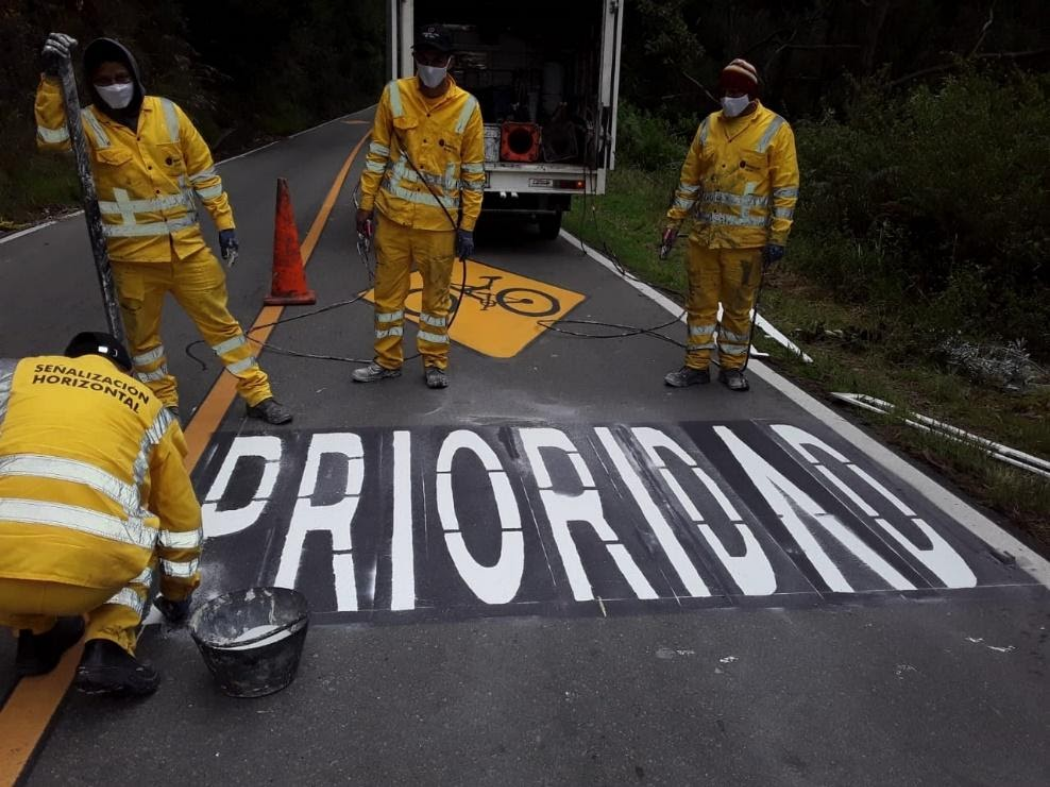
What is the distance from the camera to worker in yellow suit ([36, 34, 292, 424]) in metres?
4.42

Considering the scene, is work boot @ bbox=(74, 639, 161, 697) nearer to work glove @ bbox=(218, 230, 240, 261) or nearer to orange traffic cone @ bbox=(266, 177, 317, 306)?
work glove @ bbox=(218, 230, 240, 261)

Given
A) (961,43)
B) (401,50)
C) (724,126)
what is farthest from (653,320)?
(961,43)

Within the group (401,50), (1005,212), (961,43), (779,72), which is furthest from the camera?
(779,72)

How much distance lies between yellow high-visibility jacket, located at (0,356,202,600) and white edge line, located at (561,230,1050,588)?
11.7 feet

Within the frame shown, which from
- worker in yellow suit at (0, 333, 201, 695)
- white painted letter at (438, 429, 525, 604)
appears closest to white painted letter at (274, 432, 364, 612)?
white painted letter at (438, 429, 525, 604)

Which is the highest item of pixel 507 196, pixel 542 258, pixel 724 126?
pixel 724 126

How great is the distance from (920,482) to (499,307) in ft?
13.8

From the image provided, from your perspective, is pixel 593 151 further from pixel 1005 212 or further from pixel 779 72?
pixel 779 72

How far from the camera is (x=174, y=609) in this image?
10.9ft

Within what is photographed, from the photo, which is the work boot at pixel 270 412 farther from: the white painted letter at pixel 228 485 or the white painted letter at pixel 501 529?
the white painted letter at pixel 501 529

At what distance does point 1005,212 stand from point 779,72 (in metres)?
12.9

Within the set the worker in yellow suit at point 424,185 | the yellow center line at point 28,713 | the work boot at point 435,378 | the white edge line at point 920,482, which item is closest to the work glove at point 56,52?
the worker in yellow suit at point 424,185

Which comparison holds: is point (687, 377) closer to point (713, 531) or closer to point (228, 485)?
point (713, 531)

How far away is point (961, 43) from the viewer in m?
16.8
